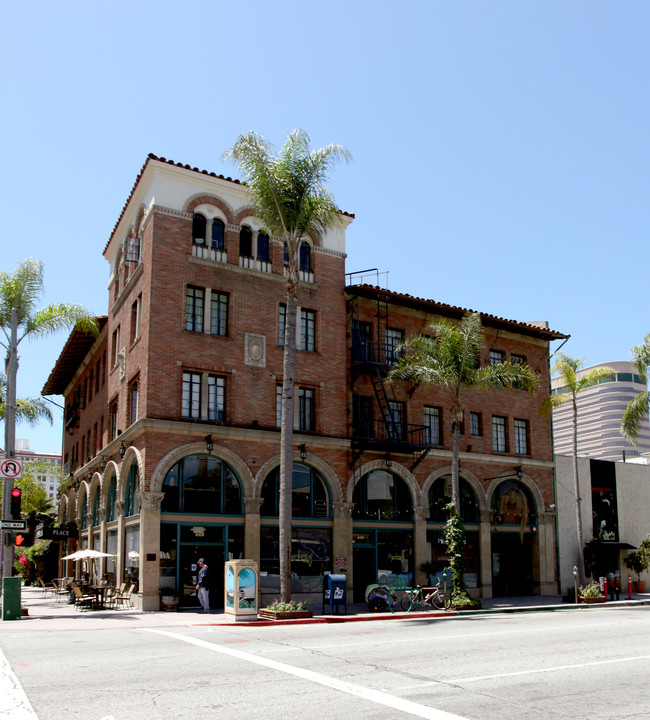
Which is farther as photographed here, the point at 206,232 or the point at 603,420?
the point at 603,420

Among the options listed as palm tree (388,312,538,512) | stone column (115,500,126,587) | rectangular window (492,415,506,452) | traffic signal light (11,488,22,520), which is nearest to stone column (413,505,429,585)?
palm tree (388,312,538,512)

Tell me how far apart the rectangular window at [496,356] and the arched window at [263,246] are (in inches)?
464

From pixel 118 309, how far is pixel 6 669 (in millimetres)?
21737

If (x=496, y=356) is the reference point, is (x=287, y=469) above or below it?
below

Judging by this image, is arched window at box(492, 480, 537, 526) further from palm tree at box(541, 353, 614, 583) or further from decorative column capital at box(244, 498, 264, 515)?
decorative column capital at box(244, 498, 264, 515)

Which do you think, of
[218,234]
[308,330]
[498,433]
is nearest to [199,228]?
[218,234]

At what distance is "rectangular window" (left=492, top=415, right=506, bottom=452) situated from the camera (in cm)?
3444

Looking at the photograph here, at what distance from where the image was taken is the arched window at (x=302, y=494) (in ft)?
89.6

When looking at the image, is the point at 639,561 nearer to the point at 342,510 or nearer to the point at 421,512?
the point at 421,512

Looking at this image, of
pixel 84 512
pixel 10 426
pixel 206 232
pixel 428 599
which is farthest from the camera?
pixel 84 512

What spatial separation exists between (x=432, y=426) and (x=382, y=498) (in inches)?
165

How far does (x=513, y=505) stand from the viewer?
34281 mm

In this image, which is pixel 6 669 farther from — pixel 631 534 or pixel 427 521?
pixel 631 534

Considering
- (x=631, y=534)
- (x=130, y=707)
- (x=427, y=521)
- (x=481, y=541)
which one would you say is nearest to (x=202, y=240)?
(x=427, y=521)
